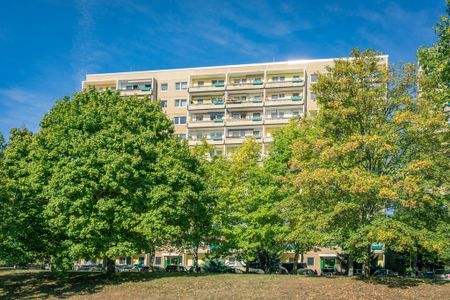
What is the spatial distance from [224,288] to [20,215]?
48.7ft

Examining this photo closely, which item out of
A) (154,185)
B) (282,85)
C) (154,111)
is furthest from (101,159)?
(282,85)

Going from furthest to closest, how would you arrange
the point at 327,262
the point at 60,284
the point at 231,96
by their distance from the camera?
the point at 231,96 < the point at 327,262 < the point at 60,284

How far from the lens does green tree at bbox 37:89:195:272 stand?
118 feet

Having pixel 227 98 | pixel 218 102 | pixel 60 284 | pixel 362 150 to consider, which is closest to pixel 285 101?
pixel 227 98

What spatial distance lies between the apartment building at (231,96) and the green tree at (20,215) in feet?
151

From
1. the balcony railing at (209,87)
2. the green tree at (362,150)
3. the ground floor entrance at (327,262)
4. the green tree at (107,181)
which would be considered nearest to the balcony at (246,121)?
the balcony railing at (209,87)

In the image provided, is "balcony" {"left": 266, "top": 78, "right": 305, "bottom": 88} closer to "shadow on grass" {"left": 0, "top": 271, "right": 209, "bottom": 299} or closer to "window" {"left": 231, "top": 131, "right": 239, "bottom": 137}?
"window" {"left": 231, "top": 131, "right": 239, "bottom": 137}

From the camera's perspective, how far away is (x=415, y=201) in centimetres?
3100

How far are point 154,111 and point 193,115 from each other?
4686cm

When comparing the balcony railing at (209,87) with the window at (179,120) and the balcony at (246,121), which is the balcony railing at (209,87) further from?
the balcony at (246,121)

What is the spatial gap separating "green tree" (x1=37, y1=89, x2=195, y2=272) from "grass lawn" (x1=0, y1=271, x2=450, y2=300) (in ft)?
7.65

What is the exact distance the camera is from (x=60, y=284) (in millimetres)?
39438

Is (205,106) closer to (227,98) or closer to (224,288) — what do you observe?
(227,98)

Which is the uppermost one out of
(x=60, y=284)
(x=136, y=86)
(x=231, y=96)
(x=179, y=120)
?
(x=136, y=86)
